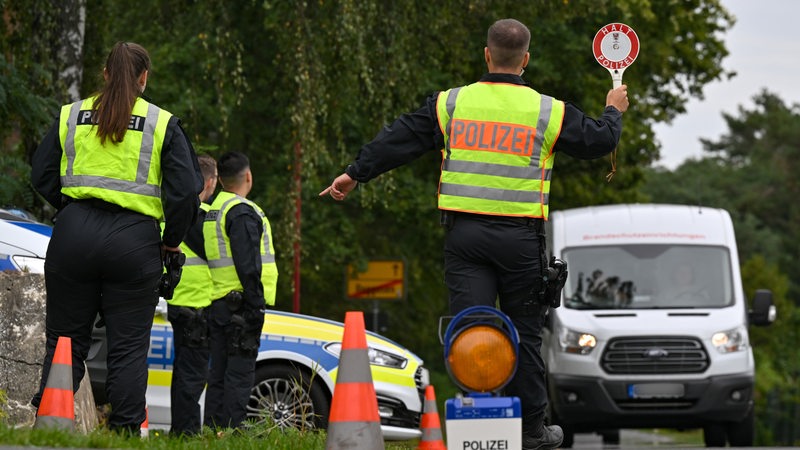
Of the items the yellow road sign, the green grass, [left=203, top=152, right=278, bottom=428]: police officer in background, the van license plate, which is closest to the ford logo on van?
the van license plate

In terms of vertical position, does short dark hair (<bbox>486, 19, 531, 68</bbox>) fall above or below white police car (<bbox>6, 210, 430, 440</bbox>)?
above

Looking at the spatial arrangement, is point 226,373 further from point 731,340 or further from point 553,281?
point 731,340

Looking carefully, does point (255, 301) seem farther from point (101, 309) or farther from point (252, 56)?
point (252, 56)

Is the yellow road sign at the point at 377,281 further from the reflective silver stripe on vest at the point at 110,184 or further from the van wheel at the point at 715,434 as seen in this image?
the reflective silver stripe on vest at the point at 110,184

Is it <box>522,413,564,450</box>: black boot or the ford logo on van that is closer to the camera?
<box>522,413,564,450</box>: black boot

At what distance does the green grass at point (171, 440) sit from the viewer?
20.4ft

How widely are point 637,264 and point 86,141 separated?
8.97m

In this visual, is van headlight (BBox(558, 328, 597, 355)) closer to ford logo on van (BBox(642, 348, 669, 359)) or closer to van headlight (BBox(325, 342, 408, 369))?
ford logo on van (BBox(642, 348, 669, 359))

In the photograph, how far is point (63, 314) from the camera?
23.2ft

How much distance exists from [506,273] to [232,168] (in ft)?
13.0

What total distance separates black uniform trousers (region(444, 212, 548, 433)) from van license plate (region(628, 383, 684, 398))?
7.80 m

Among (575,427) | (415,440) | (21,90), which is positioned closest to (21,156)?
(21,90)

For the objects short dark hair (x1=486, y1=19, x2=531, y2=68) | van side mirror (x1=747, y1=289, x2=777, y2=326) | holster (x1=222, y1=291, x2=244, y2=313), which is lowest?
holster (x1=222, y1=291, x2=244, y2=313)

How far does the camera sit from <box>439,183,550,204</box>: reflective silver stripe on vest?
263 inches
